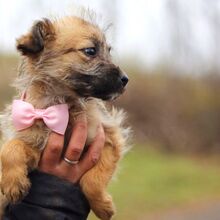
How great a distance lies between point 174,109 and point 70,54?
68.2ft

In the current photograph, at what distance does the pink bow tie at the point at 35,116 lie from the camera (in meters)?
4.77

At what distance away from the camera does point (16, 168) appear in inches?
185

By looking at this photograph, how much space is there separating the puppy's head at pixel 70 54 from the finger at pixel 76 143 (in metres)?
0.30

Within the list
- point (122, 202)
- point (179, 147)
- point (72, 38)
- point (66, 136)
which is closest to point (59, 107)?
point (66, 136)

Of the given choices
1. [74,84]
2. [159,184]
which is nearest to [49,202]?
[74,84]

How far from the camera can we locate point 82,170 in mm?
4910

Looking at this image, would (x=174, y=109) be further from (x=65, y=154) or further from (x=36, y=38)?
(x=65, y=154)

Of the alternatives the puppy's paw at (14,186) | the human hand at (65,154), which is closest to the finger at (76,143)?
the human hand at (65,154)

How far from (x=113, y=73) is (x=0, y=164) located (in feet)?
3.13

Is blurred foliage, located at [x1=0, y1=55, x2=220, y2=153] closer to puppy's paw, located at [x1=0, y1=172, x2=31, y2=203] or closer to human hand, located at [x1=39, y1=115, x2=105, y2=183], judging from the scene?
human hand, located at [x1=39, y1=115, x2=105, y2=183]

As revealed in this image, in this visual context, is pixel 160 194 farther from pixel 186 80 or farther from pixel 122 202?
pixel 186 80

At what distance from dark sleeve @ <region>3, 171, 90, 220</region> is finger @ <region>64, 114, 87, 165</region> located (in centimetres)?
20

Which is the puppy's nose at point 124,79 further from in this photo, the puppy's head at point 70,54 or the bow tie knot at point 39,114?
the bow tie knot at point 39,114

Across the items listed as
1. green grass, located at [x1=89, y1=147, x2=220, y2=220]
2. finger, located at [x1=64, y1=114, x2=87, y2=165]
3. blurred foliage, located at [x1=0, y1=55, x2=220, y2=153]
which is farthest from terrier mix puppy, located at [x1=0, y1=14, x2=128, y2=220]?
blurred foliage, located at [x1=0, y1=55, x2=220, y2=153]
